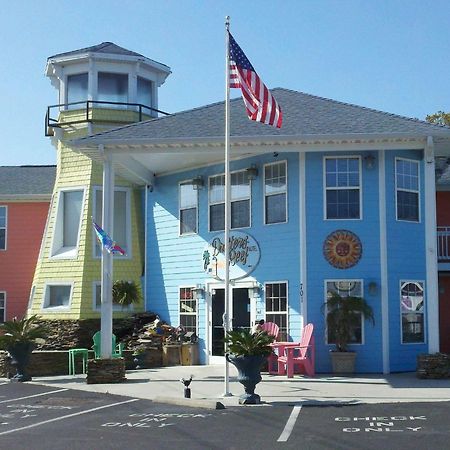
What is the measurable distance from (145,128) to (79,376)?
20.4ft

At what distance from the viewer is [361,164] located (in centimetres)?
1836

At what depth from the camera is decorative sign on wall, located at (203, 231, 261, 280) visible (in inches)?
763

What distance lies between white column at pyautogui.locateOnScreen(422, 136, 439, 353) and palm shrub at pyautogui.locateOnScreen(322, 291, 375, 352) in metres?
1.38

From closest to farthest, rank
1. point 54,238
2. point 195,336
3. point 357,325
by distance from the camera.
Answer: point 357,325 < point 195,336 < point 54,238

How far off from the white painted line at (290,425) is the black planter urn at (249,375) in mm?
853

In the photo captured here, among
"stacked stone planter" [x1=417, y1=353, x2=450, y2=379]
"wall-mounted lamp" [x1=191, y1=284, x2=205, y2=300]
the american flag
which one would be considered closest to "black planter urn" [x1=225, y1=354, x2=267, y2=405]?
the american flag

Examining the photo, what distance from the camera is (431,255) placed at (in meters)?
17.9

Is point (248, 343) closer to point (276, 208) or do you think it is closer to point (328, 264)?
point (328, 264)

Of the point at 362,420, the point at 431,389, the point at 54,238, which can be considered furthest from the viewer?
the point at 54,238

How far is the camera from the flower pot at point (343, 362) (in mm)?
17656

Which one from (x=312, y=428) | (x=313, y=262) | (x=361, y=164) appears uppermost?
(x=361, y=164)

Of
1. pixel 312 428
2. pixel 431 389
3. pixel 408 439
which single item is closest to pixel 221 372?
pixel 431 389

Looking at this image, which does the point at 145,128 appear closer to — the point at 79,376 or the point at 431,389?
the point at 79,376

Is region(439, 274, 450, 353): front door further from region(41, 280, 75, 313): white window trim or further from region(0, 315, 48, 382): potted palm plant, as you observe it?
region(0, 315, 48, 382): potted palm plant
